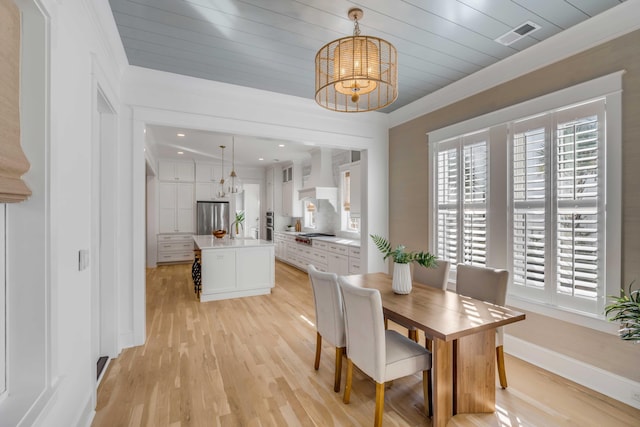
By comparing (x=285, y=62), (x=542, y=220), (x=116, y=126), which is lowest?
(x=542, y=220)

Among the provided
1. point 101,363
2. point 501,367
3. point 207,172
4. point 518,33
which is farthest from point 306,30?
point 207,172

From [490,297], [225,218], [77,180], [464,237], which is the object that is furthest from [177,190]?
[490,297]

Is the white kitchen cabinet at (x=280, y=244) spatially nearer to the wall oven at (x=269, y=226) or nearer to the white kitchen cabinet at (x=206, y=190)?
the wall oven at (x=269, y=226)

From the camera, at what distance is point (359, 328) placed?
188 centimetres

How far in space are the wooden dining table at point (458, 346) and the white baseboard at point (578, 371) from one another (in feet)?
2.96

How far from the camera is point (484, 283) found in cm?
243

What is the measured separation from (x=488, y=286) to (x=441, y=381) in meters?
0.98

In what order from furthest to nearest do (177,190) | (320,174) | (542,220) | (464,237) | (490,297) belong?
1. (177,190)
2. (320,174)
3. (464,237)
4. (542,220)
5. (490,297)

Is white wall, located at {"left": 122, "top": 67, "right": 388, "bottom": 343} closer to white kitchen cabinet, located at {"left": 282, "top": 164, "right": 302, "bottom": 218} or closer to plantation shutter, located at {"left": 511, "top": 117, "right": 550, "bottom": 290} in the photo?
plantation shutter, located at {"left": 511, "top": 117, "right": 550, "bottom": 290}

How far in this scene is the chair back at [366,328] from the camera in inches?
68.2

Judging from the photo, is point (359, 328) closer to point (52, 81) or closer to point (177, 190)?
point (52, 81)

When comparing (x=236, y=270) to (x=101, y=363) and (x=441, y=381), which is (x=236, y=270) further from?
(x=441, y=381)

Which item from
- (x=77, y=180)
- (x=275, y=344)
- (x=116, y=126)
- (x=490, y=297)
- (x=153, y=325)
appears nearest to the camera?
(x=77, y=180)

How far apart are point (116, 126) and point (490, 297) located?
11.8ft
